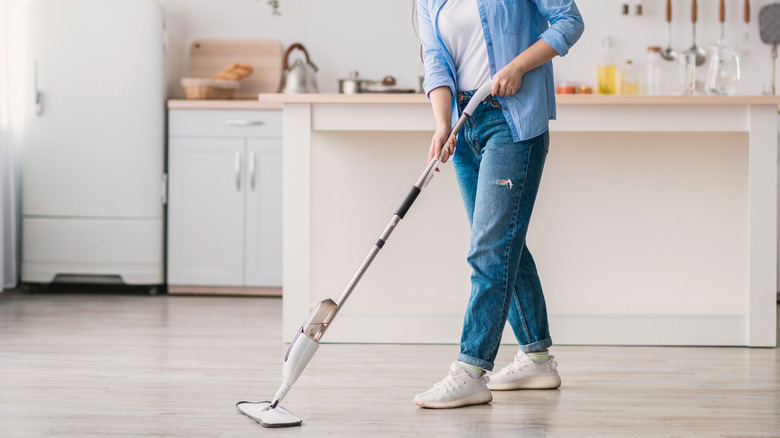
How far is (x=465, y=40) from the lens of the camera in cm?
186

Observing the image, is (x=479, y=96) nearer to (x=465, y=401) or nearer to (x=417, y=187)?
(x=417, y=187)

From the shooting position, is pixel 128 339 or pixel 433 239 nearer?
pixel 128 339

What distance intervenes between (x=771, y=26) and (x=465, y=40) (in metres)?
2.91

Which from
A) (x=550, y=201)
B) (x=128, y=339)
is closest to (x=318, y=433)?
(x=128, y=339)

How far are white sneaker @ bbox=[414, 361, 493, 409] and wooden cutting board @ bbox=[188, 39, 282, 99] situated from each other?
8.77ft

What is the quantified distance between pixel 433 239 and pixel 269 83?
174 centimetres

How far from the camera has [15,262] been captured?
12.4 ft

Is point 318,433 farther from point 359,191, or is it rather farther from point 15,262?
point 15,262

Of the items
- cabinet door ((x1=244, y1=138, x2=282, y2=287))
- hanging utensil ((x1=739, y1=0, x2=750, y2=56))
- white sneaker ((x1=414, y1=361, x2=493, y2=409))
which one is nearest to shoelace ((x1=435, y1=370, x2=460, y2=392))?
white sneaker ((x1=414, y1=361, x2=493, y2=409))

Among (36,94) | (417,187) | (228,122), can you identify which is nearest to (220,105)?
(228,122)

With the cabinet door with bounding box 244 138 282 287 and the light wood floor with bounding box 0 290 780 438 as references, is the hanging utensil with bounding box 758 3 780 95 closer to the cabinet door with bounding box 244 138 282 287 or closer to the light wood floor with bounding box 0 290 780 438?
the light wood floor with bounding box 0 290 780 438

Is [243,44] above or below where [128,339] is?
above

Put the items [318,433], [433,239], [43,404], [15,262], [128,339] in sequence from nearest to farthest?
[318,433]
[43,404]
[128,339]
[433,239]
[15,262]

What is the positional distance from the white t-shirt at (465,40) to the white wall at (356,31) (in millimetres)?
2418
